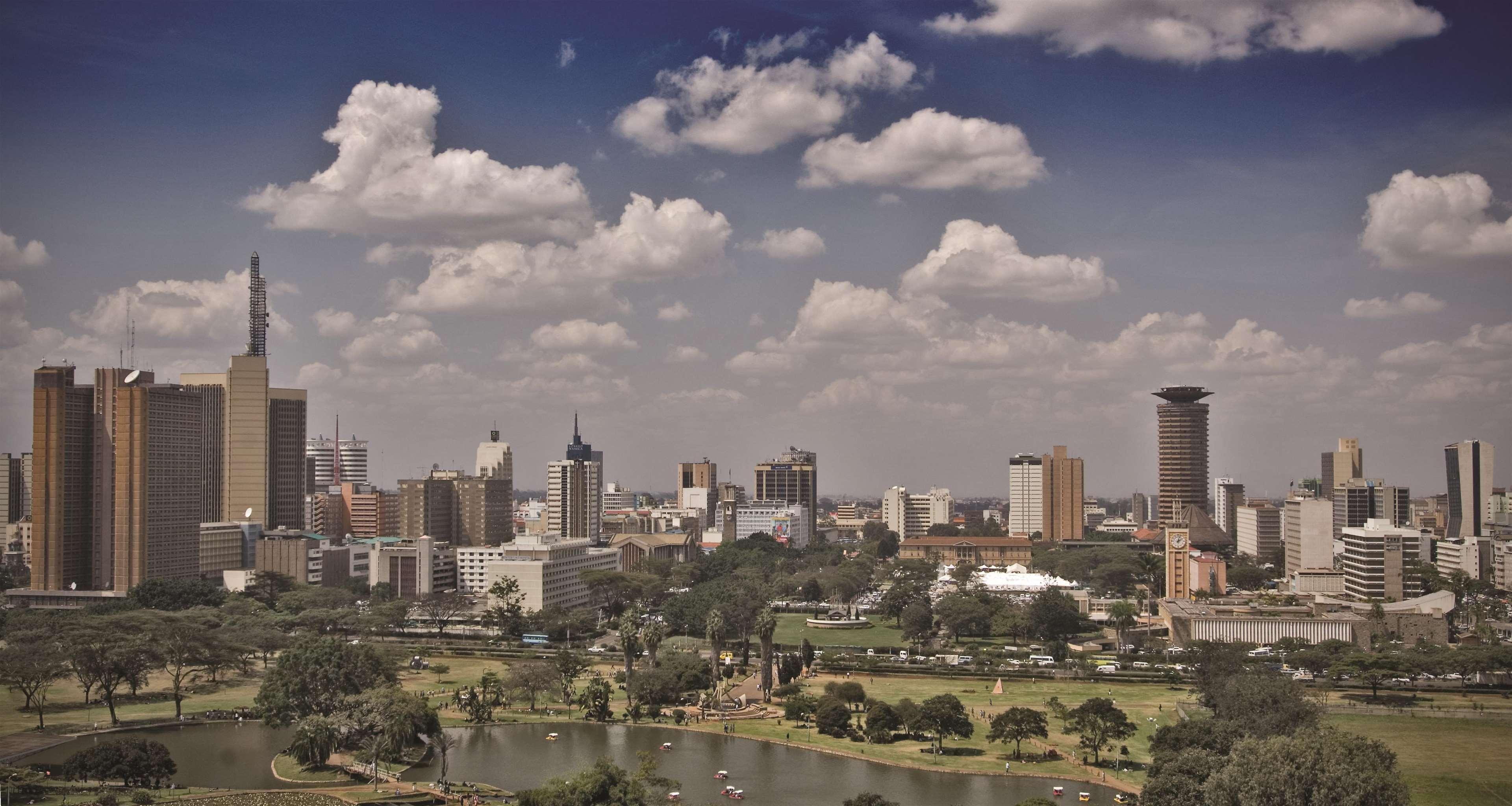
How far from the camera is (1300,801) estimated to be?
100ft

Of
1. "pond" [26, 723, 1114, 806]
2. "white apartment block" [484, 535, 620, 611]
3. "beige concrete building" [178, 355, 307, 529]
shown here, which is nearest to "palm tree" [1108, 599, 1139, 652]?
"white apartment block" [484, 535, 620, 611]

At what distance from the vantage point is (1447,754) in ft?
142

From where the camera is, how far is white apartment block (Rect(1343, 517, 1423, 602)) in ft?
279

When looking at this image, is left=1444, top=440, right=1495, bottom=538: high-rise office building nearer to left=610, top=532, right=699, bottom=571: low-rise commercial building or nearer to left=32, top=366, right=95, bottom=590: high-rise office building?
left=610, top=532, right=699, bottom=571: low-rise commercial building

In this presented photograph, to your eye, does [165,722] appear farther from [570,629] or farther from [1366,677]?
[1366,677]

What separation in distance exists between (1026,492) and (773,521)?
124ft

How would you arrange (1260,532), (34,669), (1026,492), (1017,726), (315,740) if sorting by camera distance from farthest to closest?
(1026,492)
(1260,532)
(34,669)
(1017,726)
(315,740)

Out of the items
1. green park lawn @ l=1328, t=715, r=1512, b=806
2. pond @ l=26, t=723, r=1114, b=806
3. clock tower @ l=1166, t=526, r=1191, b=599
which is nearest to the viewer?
green park lawn @ l=1328, t=715, r=1512, b=806

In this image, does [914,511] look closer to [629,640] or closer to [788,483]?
[788,483]

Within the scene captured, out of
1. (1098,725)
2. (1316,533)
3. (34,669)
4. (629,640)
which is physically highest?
(1316,533)

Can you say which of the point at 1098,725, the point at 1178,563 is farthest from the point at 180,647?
the point at 1178,563

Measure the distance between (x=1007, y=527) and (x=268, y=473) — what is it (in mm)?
111368

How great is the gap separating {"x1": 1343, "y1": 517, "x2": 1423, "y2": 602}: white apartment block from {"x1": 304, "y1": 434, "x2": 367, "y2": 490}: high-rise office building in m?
132

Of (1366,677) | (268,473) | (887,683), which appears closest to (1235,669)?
(1366,677)
